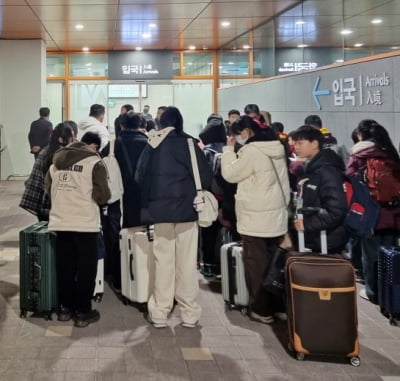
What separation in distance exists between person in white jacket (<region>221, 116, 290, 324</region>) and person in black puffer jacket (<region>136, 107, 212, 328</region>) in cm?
25

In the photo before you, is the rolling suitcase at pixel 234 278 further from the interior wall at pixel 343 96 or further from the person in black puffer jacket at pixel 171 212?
the interior wall at pixel 343 96

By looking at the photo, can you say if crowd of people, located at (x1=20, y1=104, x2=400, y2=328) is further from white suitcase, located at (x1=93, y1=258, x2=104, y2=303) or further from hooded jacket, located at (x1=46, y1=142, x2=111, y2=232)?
white suitcase, located at (x1=93, y1=258, x2=104, y2=303)

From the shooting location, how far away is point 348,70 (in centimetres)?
742

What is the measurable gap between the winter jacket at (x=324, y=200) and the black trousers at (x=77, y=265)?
1.52 m

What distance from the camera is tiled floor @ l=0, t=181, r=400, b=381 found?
11.7 feet

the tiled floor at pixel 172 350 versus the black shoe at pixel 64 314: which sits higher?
the black shoe at pixel 64 314

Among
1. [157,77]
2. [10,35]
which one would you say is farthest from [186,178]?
[157,77]

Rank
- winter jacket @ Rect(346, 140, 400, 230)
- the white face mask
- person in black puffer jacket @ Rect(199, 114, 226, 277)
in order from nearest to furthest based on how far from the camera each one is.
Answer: the white face mask
winter jacket @ Rect(346, 140, 400, 230)
person in black puffer jacket @ Rect(199, 114, 226, 277)

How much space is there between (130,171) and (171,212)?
2.34ft

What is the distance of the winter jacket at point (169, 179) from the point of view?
4184mm

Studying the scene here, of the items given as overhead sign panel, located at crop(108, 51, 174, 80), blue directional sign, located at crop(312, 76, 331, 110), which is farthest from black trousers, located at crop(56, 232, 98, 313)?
overhead sign panel, located at crop(108, 51, 174, 80)

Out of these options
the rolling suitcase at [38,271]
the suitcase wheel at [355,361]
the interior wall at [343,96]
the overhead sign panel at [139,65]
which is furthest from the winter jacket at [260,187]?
the overhead sign panel at [139,65]

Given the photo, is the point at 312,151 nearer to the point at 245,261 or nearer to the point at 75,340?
the point at 245,261

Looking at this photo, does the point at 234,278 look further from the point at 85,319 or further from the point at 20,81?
the point at 20,81
